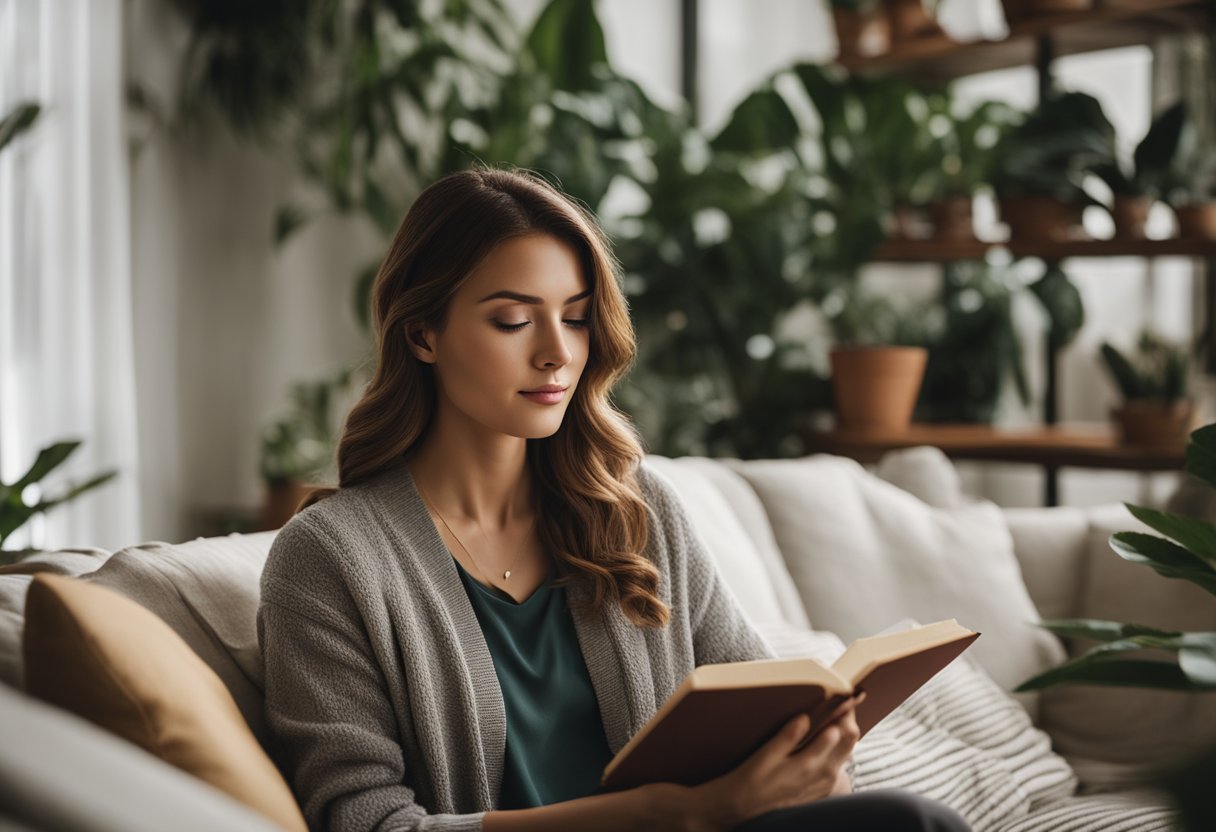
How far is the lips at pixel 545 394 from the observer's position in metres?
1.42

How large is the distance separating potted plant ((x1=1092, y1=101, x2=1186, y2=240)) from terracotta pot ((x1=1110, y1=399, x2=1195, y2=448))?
1.32ft

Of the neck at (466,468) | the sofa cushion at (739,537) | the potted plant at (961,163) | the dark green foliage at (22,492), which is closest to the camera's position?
the neck at (466,468)

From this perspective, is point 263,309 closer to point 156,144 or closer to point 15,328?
point 156,144

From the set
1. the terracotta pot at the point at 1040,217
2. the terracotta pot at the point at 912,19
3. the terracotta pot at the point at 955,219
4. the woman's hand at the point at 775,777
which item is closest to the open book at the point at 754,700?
the woman's hand at the point at 775,777

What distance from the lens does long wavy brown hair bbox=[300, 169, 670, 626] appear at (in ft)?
4.66

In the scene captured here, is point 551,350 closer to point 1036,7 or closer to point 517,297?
point 517,297

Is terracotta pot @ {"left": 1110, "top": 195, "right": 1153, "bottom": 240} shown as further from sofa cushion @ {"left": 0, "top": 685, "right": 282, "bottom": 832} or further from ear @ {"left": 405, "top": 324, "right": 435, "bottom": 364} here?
sofa cushion @ {"left": 0, "top": 685, "right": 282, "bottom": 832}

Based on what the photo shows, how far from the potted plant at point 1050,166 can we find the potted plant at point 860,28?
19.4 inches

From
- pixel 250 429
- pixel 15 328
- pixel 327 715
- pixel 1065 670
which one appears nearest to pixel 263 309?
pixel 250 429

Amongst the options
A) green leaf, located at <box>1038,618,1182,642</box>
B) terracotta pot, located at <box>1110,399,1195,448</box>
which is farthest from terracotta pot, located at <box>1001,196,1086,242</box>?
green leaf, located at <box>1038,618,1182,642</box>

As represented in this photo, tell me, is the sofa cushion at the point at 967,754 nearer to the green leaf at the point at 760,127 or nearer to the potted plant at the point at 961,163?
the potted plant at the point at 961,163

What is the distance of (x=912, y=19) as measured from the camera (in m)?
3.45

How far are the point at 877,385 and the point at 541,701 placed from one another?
80.9 inches

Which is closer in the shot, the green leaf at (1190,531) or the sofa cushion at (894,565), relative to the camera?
the green leaf at (1190,531)
